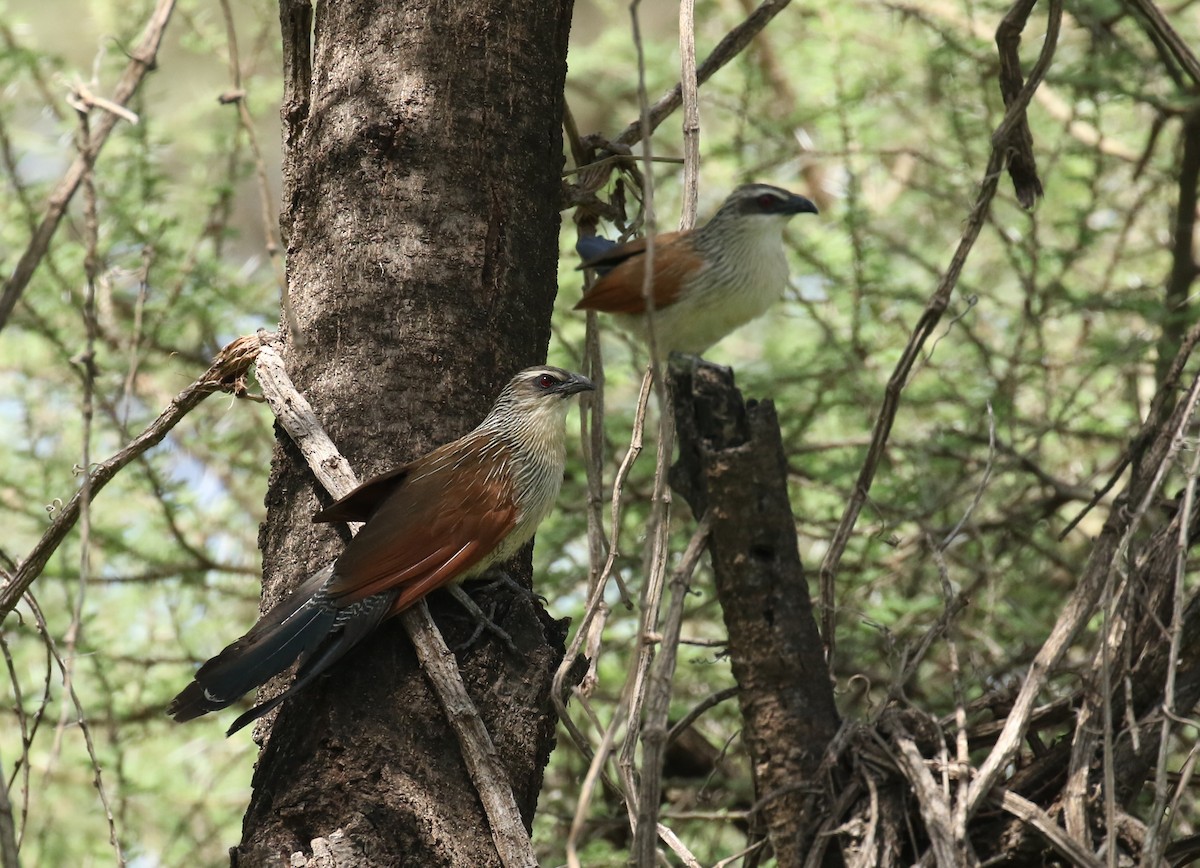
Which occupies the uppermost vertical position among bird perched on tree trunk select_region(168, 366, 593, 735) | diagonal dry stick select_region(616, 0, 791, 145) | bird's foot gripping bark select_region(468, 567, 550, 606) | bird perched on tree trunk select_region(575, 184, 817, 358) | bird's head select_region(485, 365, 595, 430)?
diagonal dry stick select_region(616, 0, 791, 145)

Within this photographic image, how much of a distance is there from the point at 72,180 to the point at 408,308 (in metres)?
0.66

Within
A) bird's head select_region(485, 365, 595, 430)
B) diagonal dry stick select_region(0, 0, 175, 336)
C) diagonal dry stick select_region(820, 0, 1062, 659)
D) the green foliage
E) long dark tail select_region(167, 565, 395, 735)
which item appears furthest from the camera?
the green foliage

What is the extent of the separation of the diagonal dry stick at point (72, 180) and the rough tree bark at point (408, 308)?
0.42 metres

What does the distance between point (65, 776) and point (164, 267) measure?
8.36ft

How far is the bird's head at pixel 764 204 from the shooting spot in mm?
3574

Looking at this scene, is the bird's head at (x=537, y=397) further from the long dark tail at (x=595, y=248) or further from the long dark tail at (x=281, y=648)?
the long dark tail at (x=595, y=248)

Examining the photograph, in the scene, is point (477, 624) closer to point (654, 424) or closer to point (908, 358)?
point (908, 358)

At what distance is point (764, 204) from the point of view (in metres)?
3.60

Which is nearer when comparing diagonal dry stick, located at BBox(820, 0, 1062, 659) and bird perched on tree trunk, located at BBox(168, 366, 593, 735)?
bird perched on tree trunk, located at BBox(168, 366, 593, 735)

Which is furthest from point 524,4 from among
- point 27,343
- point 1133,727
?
point 27,343

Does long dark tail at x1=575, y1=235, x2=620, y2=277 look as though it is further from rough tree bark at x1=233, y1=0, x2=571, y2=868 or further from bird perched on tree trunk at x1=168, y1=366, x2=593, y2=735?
bird perched on tree trunk at x1=168, y1=366, x2=593, y2=735

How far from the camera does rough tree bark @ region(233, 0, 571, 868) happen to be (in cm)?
217

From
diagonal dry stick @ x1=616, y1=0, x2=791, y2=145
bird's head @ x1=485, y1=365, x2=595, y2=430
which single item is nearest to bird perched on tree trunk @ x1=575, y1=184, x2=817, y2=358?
diagonal dry stick @ x1=616, y1=0, x2=791, y2=145

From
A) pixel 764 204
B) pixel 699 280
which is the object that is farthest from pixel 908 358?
pixel 764 204
